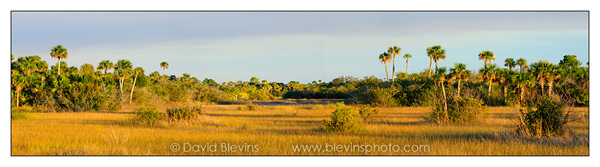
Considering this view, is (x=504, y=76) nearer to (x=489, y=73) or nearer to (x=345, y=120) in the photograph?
(x=489, y=73)

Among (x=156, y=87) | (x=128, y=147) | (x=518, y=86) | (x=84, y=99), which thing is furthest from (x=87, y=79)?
(x=518, y=86)

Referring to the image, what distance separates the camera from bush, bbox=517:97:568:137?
1185 centimetres

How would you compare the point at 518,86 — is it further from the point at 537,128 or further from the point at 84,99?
the point at 84,99

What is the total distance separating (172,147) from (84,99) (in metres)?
24.5

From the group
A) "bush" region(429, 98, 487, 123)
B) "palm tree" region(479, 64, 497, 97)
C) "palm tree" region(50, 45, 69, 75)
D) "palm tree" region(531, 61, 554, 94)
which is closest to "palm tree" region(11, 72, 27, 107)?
"palm tree" region(50, 45, 69, 75)

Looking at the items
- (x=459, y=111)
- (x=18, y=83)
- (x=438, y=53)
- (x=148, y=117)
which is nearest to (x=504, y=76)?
(x=438, y=53)

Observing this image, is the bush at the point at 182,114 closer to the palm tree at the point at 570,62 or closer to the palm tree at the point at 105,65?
the palm tree at the point at 105,65

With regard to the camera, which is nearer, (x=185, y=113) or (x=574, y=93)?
(x=185, y=113)

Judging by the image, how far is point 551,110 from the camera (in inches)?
480

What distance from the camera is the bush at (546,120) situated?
1185cm

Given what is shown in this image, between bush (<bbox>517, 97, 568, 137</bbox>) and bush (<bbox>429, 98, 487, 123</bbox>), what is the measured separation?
19.1ft
